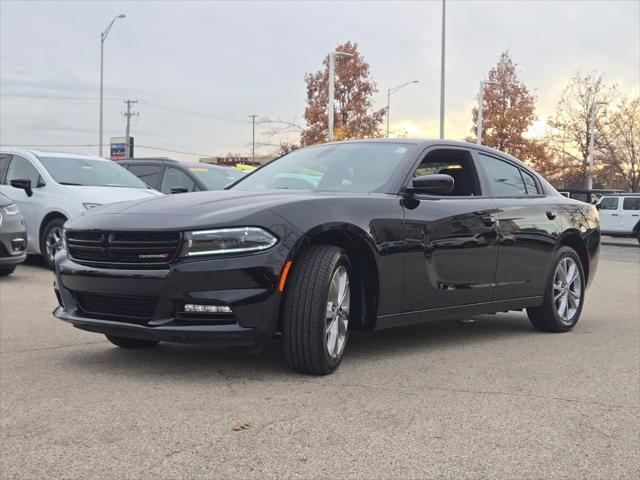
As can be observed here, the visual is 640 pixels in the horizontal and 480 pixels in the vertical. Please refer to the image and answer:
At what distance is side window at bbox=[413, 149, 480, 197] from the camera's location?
19.9ft

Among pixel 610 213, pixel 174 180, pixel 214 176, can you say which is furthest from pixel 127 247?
pixel 610 213

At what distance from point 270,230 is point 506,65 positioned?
43704 millimetres

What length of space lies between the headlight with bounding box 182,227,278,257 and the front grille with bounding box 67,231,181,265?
8 centimetres

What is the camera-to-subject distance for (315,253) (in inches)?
182

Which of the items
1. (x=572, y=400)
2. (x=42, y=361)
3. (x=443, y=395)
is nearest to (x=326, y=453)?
(x=443, y=395)

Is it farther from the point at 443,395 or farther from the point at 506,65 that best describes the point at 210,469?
the point at 506,65

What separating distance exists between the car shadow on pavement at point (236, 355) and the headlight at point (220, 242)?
762 millimetres

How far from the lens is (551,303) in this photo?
6.83 meters

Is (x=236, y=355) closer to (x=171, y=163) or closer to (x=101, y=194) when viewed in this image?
(x=101, y=194)

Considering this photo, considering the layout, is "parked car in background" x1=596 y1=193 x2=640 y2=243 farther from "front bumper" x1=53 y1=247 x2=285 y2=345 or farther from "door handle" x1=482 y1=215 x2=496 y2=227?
"front bumper" x1=53 y1=247 x2=285 y2=345

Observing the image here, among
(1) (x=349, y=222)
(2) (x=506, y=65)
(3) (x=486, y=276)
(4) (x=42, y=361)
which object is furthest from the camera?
(2) (x=506, y=65)

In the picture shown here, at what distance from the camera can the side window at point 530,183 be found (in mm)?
6914

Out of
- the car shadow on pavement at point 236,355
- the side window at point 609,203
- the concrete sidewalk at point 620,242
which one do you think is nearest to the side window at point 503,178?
the car shadow on pavement at point 236,355

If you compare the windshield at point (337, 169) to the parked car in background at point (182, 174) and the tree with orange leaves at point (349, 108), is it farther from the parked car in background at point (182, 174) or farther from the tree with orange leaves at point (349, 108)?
the tree with orange leaves at point (349, 108)
